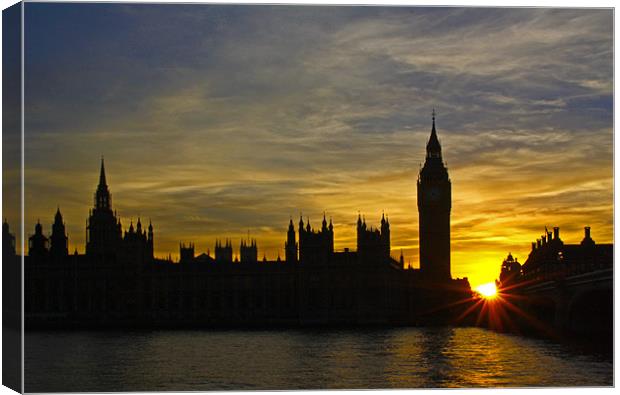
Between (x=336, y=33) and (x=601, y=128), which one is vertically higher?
(x=336, y=33)

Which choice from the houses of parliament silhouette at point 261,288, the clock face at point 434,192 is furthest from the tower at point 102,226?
the clock face at point 434,192

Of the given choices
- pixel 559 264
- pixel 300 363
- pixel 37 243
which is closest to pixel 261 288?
pixel 559 264

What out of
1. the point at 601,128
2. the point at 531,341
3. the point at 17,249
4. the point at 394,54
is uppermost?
the point at 394,54

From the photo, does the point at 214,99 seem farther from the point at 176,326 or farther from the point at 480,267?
the point at 176,326

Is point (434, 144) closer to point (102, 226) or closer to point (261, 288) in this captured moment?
point (102, 226)

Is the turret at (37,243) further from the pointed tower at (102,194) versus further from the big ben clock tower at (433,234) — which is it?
the big ben clock tower at (433,234)

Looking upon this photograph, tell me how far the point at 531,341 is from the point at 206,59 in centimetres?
2772

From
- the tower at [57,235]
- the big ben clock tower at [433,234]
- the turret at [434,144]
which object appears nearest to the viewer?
the turret at [434,144]

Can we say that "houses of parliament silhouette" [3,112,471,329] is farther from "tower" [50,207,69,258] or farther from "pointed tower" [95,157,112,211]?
"pointed tower" [95,157,112,211]

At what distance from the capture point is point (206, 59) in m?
21.8

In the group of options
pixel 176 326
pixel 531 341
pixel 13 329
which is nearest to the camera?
pixel 13 329

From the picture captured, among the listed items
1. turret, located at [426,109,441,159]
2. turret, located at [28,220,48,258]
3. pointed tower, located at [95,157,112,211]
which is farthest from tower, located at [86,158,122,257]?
turret, located at [426,109,441,159]

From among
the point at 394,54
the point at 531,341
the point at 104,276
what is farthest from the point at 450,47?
the point at 104,276

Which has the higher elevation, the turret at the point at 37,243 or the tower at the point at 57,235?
the tower at the point at 57,235
